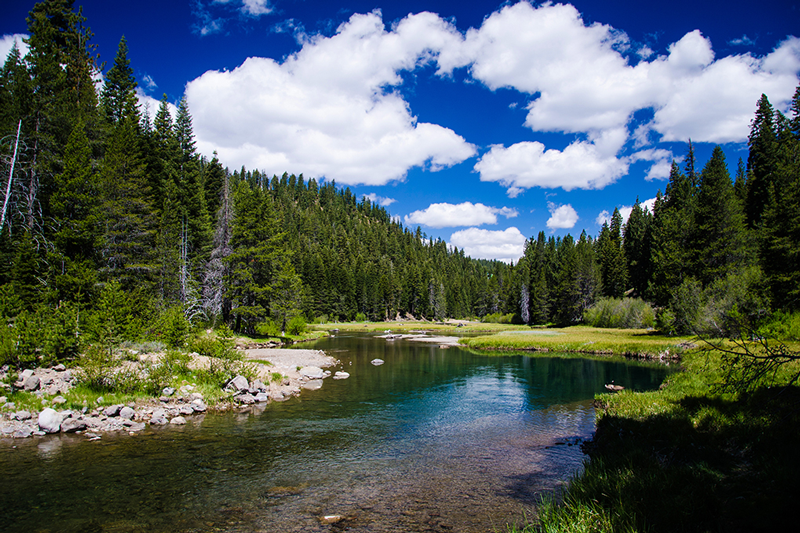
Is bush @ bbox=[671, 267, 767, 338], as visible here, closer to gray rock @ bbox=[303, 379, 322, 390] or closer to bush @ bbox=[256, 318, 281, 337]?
gray rock @ bbox=[303, 379, 322, 390]

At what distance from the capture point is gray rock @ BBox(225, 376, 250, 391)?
2108 cm

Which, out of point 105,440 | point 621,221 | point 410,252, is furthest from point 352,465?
point 410,252

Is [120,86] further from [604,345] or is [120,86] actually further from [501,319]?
[501,319]

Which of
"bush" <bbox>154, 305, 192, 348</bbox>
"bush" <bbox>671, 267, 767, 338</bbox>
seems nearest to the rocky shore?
"bush" <bbox>154, 305, 192, 348</bbox>

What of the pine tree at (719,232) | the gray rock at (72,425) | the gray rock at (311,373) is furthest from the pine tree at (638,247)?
the gray rock at (72,425)

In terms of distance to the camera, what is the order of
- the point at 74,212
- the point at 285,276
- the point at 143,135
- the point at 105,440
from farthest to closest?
the point at 285,276 < the point at 143,135 < the point at 74,212 < the point at 105,440

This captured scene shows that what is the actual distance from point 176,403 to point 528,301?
107m

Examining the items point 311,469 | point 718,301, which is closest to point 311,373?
point 311,469

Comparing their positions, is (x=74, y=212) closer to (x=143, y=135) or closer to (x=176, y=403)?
(x=176, y=403)

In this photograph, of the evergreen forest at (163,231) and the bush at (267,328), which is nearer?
the evergreen forest at (163,231)

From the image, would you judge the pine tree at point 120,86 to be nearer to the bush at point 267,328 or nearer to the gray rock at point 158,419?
the bush at point 267,328

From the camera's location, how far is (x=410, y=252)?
174000 millimetres

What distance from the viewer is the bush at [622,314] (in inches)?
2538

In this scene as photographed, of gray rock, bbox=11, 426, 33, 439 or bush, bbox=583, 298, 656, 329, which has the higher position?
bush, bbox=583, 298, 656, 329
